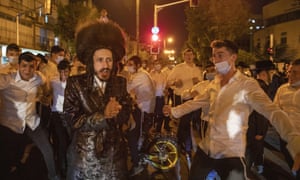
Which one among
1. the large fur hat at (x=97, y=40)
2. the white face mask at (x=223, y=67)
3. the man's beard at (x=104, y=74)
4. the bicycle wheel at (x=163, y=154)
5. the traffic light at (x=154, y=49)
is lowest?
the bicycle wheel at (x=163, y=154)

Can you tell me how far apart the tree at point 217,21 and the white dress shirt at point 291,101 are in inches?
1384

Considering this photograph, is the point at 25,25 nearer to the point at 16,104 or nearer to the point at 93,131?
the point at 16,104

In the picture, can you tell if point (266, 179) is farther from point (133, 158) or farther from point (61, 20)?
point (61, 20)

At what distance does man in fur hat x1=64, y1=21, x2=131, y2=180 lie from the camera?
129 inches

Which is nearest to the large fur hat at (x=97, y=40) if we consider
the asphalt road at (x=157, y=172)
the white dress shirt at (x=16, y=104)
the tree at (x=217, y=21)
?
the white dress shirt at (x=16, y=104)

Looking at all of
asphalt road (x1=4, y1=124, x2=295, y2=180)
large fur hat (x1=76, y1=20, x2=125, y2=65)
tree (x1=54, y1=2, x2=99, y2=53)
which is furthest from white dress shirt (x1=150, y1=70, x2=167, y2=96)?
tree (x1=54, y1=2, x2=99, y2=53)

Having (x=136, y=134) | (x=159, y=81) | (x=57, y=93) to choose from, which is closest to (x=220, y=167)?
(x=136, y=134)

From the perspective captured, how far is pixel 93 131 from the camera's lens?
328 cm

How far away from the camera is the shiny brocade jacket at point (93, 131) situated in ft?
10.8

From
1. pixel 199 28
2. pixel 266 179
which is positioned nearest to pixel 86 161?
pixel 266 179

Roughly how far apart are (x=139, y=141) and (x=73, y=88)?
4531 mm

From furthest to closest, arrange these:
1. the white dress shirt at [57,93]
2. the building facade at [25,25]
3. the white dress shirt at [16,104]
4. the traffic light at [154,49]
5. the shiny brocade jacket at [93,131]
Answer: the building facade at [25,25] < the traffic light at [154,49] < the white dress shirt at [57,93] < the white dress shirt at [16,104] < the shiny brocade jacket at [93,131]

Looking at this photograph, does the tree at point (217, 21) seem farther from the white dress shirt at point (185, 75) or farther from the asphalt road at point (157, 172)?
the asphalt road at point (157, 172)

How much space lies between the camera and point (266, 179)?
7.40 metres
